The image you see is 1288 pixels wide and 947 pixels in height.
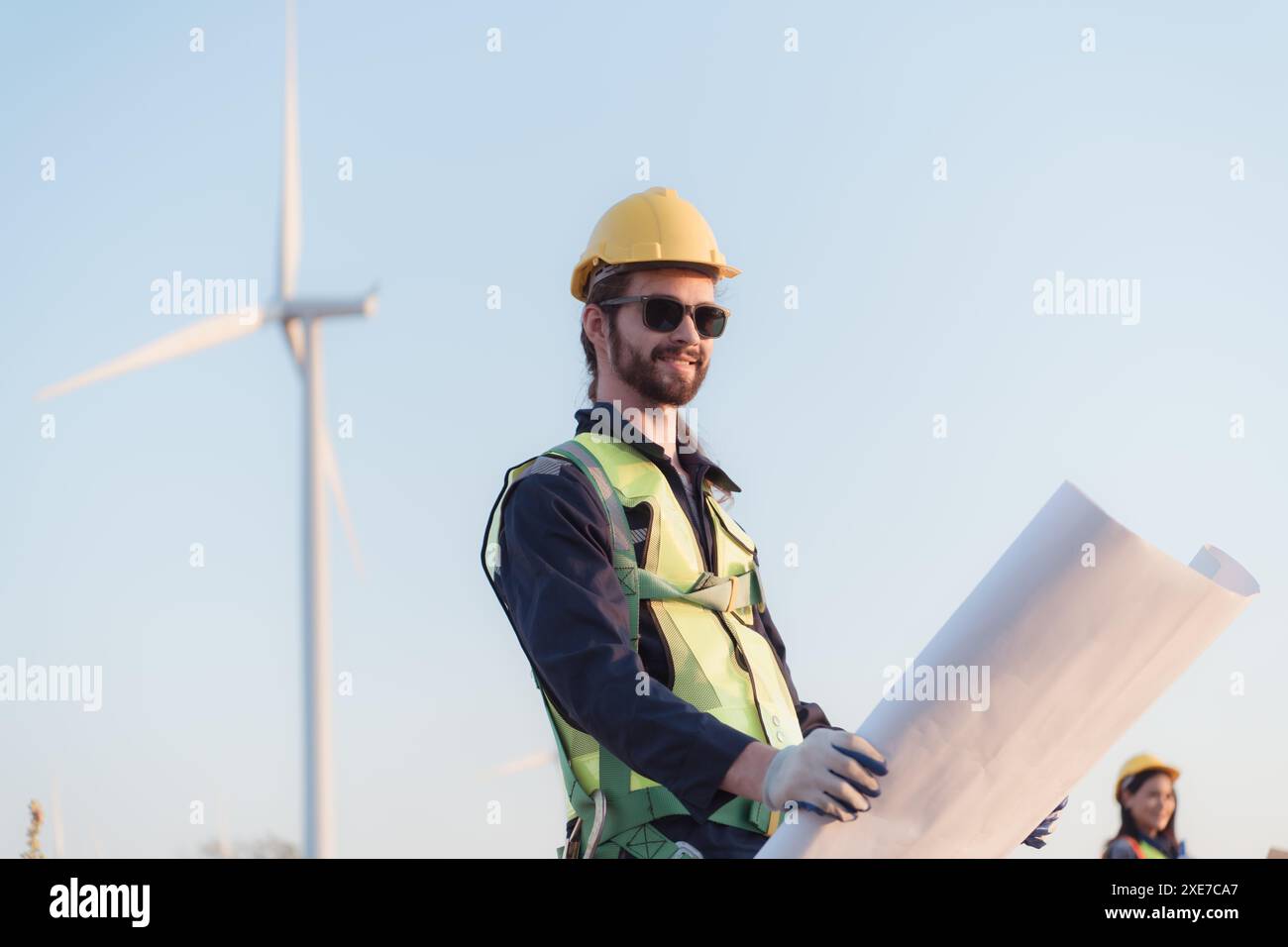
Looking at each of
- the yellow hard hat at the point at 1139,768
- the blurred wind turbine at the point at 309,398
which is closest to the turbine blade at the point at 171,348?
the blurred wind turbine at the point at 309,398

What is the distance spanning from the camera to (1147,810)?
16406 mm

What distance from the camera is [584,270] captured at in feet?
24.6

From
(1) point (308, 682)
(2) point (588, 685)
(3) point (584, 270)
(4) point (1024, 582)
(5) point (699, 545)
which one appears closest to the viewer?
(4) point (1024, 582)

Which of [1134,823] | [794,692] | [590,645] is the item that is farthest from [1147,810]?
[590,645]

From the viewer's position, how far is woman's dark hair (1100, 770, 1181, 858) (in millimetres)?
15961

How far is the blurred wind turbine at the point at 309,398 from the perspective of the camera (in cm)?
2844

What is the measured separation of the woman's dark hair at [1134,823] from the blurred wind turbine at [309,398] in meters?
14.6

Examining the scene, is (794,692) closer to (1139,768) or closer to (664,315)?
(664,315)

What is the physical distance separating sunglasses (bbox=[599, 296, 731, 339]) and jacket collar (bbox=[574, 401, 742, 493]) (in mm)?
352

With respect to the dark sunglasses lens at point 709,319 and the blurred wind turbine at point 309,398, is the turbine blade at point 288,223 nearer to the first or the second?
the blurred wind turbine at point 309,398

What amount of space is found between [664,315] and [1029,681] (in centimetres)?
263
